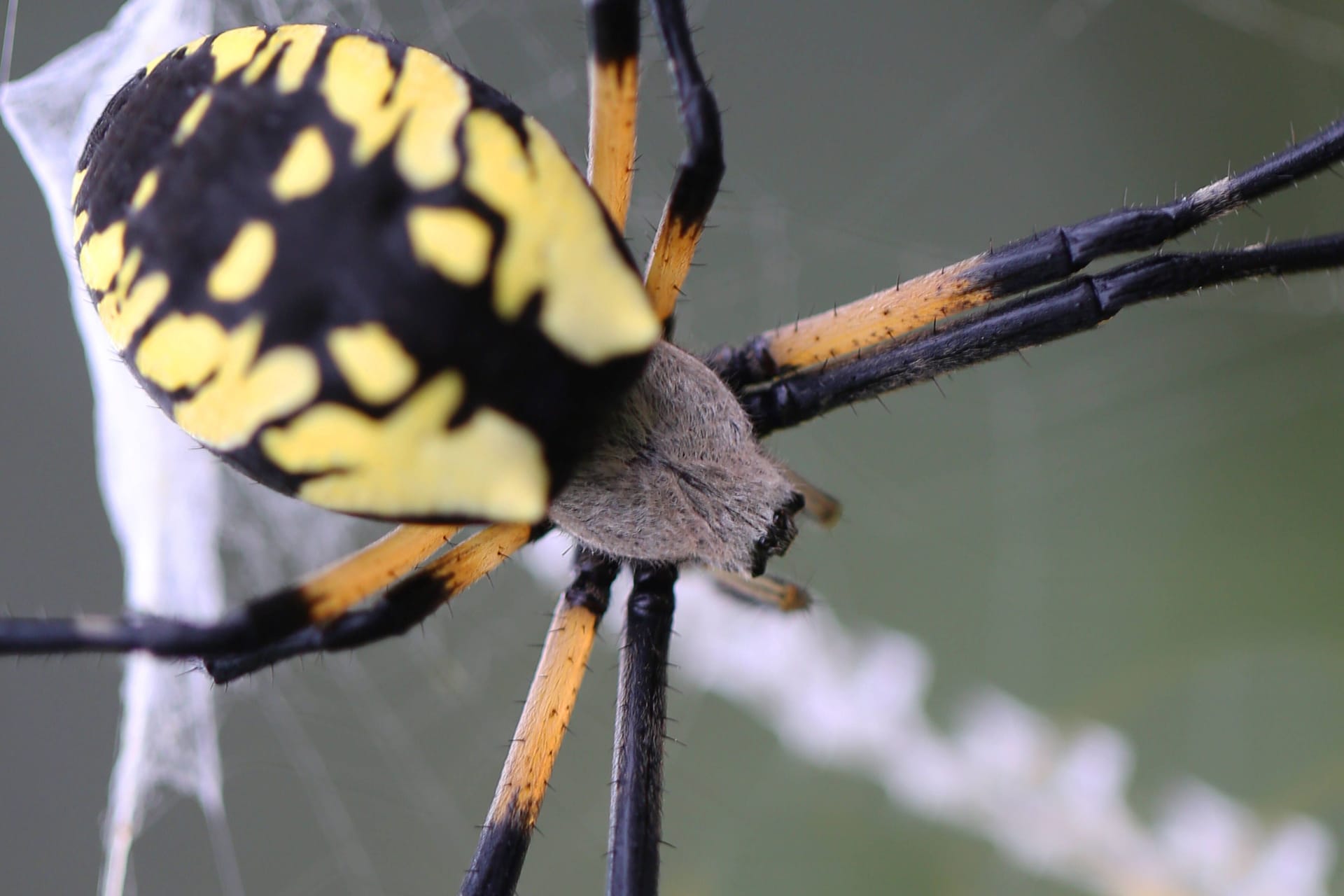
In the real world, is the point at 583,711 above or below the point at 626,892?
above

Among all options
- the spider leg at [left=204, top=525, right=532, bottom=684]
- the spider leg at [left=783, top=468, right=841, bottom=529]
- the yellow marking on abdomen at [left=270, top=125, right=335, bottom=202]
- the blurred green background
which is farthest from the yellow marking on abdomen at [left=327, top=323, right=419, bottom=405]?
the blurred green background

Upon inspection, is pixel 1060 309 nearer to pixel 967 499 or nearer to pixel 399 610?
pixel 399 610

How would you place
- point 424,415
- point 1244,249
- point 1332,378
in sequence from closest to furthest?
1. point 424,415
2. point 1244,249
3. point 1332,378

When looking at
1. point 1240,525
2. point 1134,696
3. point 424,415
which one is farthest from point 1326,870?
point 424,415

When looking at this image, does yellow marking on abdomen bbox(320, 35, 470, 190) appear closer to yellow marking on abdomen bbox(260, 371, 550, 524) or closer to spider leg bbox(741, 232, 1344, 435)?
yellow marking on abdomen bbox(260, 371, 550, 524)

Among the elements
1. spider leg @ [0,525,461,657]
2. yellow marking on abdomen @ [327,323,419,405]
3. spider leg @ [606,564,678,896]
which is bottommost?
spider leg @ [0,525,461,657]

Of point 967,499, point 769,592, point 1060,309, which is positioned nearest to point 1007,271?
point 1060,309

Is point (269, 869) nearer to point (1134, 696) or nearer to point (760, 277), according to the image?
point (760, 277)
